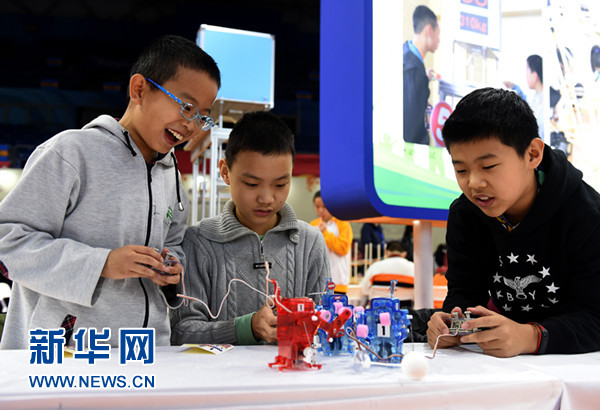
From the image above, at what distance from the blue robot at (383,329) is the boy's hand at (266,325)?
0.63ft

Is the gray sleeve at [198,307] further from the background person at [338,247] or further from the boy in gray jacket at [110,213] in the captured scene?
the background person at [338,247]

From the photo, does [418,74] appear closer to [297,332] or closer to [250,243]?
[250,243]

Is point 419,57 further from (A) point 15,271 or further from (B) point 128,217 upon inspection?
(A) point 15,271

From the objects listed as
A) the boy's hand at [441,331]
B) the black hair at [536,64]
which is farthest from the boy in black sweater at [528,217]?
the black hair at [536,64]

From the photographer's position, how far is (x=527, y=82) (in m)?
1.94

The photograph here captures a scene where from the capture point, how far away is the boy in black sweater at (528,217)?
953mm

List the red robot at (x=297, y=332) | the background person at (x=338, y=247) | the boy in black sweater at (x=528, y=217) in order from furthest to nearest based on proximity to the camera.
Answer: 1. the background person at (x=338, y=247)
2. the boy in black sweater at (x=528, y=217)
3. the red robot at (x=297, y=332)

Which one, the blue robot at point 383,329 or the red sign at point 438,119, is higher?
the red sign at point 438,119

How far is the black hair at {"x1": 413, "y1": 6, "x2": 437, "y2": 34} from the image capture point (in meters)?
1.67

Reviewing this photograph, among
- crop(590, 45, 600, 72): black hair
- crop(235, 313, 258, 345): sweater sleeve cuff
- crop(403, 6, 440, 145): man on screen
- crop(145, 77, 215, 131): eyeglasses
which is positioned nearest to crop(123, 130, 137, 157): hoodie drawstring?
crop(145, 77, 215, 131): eyeglasses

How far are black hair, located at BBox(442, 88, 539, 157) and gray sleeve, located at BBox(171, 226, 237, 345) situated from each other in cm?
59

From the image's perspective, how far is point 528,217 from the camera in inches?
38.7

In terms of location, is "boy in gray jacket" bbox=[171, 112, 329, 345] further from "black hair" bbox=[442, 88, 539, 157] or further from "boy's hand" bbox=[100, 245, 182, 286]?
"black hair" bbox=[442, 88, 539, 157]

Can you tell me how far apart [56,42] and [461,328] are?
878cm
